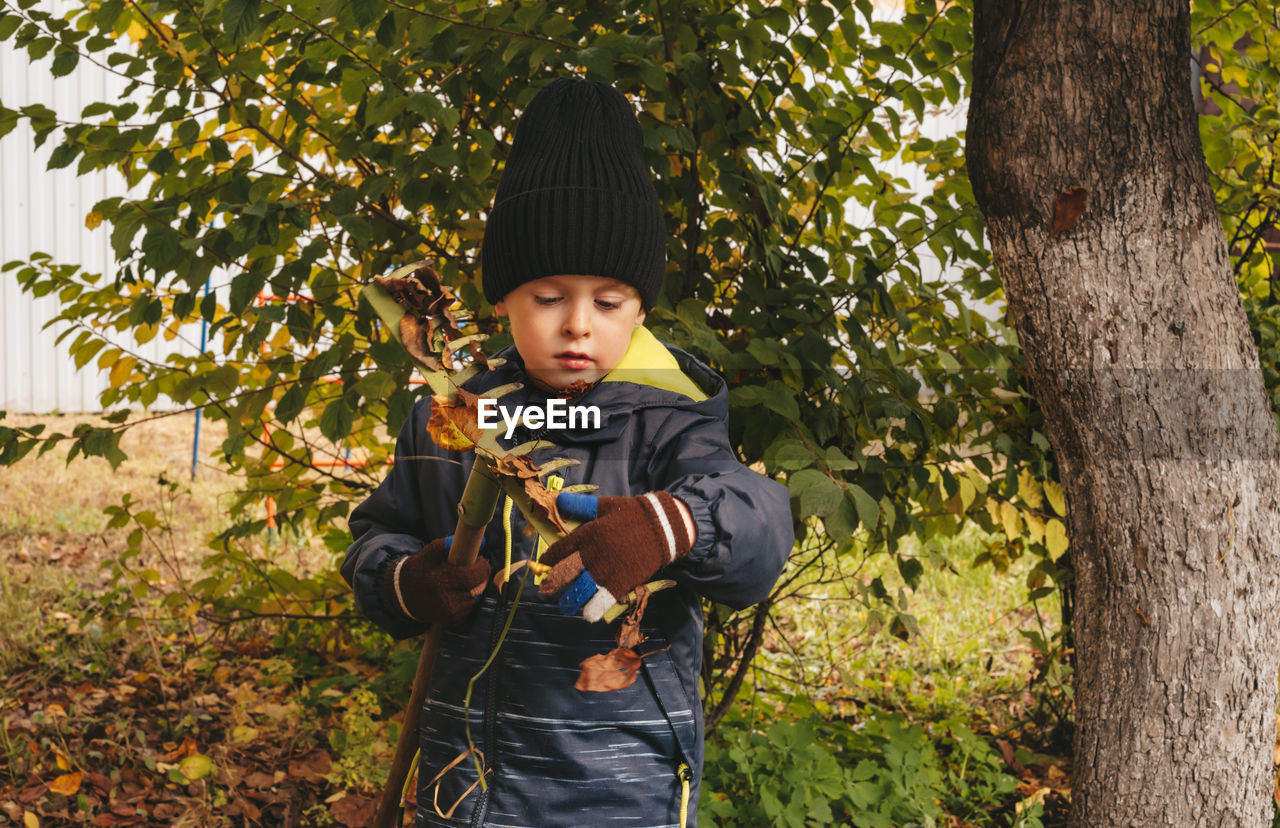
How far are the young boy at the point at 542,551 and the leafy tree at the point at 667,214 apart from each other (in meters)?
0.58

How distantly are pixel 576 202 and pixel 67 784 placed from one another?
255 centimetres

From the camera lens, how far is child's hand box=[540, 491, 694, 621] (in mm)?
1025

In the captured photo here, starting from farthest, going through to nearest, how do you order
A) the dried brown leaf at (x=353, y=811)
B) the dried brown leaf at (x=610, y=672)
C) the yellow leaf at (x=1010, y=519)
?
the dried brown leaf at (x=353, y=811)
the yellow leaf at (x=1010, y=519)
the dried brown leaf at (x=610, y=672)

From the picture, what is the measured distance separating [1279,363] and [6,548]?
213 inches

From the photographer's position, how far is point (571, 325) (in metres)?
1.26

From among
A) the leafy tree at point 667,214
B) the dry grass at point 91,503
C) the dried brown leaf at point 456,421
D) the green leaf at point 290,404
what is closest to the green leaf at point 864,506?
the leafy tree at point 667,214

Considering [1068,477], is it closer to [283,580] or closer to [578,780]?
[578,780]

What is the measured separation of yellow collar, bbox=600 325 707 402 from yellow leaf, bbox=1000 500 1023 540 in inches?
52.4

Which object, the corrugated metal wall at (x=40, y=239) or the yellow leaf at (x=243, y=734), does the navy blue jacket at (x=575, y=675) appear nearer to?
the yellow leaf at (x=243, y=734)

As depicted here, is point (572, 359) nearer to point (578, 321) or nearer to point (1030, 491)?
point (578, 321)

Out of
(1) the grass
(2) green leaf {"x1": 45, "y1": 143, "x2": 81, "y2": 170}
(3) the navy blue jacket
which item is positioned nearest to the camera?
(3) the navy blue jacket

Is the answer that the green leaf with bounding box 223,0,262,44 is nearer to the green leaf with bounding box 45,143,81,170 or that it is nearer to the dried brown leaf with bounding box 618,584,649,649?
the green leaf with bounding box 45,143,81,170

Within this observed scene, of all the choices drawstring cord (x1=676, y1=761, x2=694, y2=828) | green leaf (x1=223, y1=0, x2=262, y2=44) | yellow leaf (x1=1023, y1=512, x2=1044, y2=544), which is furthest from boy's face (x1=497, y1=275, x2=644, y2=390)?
yellow leaf (x1=1023, y1=512, x2=1044, y2=544)

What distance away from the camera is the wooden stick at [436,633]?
1095 mm
